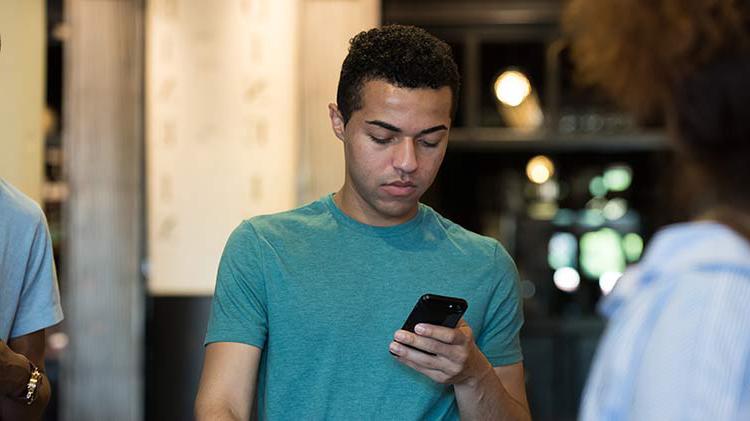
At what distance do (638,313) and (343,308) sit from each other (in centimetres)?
101

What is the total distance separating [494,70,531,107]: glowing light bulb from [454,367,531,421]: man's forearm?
20.1 feet

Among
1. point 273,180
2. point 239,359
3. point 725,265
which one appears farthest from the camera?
point 273,180

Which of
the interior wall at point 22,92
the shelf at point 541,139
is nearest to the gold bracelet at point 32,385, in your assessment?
the interior wall at point 22,92

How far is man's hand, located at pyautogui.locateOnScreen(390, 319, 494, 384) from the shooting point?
2.04m

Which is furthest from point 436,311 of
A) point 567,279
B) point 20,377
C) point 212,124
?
point 567,279

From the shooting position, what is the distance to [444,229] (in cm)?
239

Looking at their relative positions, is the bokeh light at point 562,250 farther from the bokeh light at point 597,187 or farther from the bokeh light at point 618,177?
the bokeh light at point 618,177

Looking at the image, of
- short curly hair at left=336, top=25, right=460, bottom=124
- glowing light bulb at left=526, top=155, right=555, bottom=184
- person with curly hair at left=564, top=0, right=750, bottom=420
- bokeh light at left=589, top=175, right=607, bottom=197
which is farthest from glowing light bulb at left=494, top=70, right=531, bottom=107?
person with curly hair at left=564, top=0, right=750, bottom=420

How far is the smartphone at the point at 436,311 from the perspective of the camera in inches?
79.0

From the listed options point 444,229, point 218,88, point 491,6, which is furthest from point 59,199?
point 491,6

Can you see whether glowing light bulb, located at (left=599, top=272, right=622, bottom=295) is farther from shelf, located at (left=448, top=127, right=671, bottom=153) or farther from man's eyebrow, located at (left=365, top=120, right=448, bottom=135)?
man's eyebrow, located at (left=365, top=120, right=448, bottom=135)

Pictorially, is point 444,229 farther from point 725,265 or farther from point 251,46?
point 251,46

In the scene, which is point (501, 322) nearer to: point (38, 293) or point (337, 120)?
point (337, 120)

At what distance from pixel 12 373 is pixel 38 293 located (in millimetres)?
237
